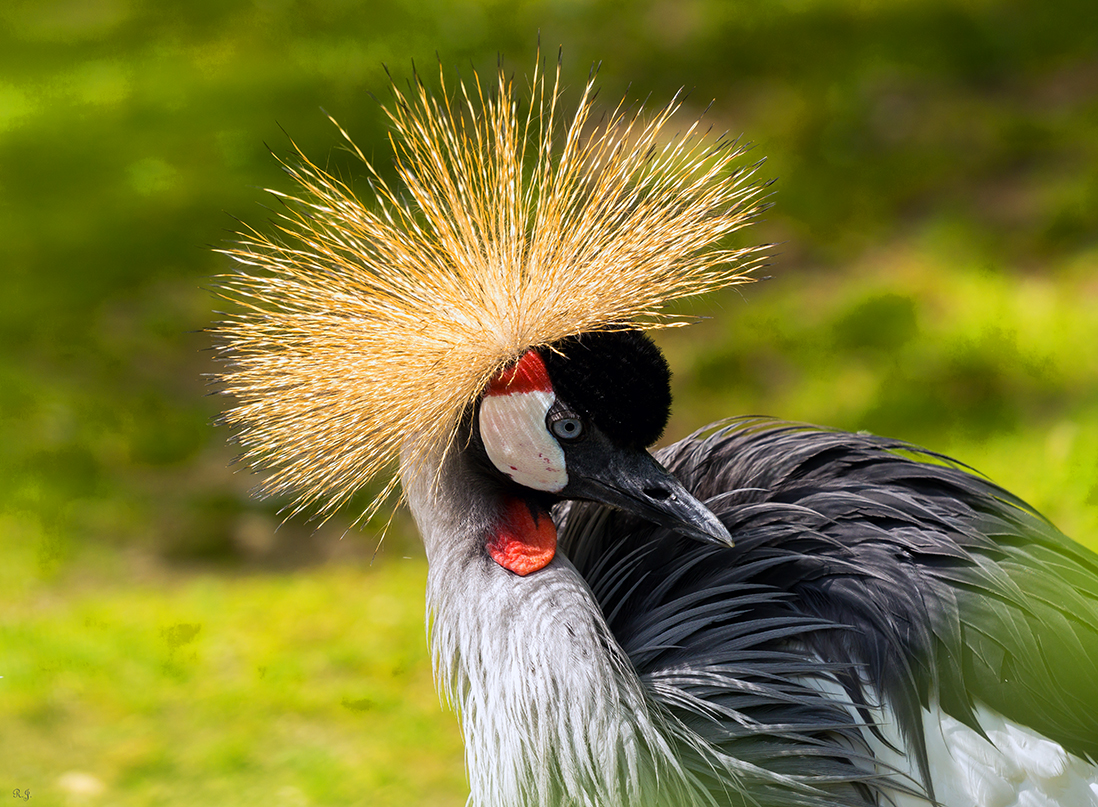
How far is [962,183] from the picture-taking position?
151 inches

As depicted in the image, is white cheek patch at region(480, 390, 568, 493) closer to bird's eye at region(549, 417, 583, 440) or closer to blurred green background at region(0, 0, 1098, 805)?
bird's eye at region(549, 417, 583, 440)

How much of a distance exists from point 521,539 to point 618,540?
0.22m

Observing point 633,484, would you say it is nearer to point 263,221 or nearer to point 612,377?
point 612,377

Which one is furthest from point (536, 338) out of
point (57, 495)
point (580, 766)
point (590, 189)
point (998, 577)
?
point (57, 495)

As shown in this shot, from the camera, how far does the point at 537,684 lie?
1076 millimetres

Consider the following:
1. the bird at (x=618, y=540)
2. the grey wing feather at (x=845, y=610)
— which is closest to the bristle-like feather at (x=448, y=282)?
the bird at (x=618, y=540)

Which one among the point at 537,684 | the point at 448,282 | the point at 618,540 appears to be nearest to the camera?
the point at 537,684

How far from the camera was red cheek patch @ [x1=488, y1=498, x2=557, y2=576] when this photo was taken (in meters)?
1.13

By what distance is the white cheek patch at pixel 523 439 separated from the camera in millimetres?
1113

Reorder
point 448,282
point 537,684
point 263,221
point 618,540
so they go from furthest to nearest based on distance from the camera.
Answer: point 263,221 < point 618,540 < point 448,282 < point 537,684

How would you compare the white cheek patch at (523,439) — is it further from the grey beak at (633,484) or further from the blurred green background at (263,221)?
the blurred green background at (263,221)

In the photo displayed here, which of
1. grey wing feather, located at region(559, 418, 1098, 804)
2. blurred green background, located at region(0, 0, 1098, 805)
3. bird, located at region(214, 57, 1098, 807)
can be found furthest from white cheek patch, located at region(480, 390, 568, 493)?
blurred green background, located at region(0, 0, 1098, 805)

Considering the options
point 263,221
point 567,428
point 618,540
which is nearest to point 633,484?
point 567,428

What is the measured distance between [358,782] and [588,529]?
80 cm
